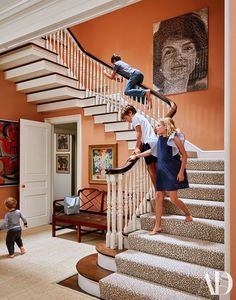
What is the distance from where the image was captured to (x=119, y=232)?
3049 millimetres

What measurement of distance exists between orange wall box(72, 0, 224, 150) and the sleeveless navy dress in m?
2.38

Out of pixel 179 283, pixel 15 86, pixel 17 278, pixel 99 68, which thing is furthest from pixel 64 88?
pixel 179 283

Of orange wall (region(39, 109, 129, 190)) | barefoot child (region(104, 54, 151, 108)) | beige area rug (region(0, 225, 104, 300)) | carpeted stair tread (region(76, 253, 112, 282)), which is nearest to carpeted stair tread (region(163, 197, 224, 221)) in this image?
carpeted stair tread (region(76, 253, 112, 282))

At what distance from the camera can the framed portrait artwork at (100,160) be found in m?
5.43

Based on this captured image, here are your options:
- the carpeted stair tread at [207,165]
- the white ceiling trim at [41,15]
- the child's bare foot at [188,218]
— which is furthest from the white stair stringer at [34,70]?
the child's bare foot at [188,218]

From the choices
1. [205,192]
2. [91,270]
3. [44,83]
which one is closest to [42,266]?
[91,270]

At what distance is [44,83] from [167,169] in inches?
126

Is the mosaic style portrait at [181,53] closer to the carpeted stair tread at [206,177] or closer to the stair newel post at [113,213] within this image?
the carpeted stair tread at [206,177]

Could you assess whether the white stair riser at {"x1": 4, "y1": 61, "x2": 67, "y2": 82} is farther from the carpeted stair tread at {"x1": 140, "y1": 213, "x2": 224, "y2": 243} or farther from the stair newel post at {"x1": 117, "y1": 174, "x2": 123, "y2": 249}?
the carpeted stair tread at {"x1": 140, "y1": 213, "x2": 224, "y2": 243}

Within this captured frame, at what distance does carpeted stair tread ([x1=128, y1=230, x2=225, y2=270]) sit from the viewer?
2.43 m

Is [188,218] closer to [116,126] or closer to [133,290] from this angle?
[133,290]

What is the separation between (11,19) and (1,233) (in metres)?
4.01

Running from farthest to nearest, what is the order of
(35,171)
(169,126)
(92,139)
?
(35,171) < (92,139) < (169,126)

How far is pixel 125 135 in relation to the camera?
5074 mm
